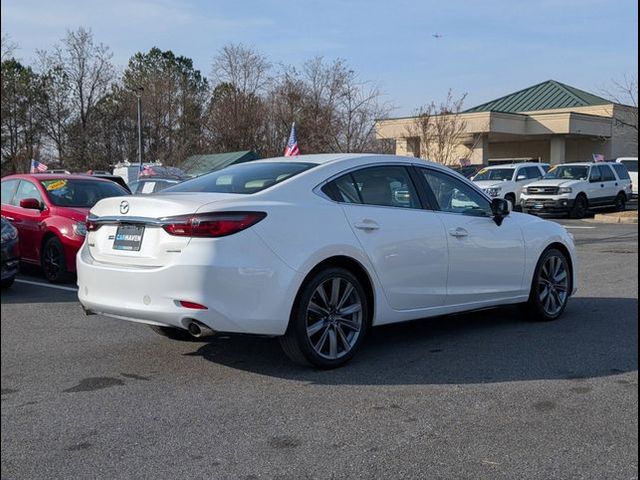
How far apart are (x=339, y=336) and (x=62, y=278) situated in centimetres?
564

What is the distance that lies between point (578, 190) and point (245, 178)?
21749 mm

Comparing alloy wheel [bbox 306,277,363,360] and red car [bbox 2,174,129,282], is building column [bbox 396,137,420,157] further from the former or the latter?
alloy wheel [bbox 306,277,363,360]

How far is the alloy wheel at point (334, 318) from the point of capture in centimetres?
541

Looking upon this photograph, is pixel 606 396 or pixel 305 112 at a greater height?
pixel 305 112

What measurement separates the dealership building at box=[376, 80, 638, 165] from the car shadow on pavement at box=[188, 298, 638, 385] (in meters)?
31.6

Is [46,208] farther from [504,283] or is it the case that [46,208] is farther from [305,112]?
[305,112]

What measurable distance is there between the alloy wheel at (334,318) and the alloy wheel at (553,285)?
2485mm

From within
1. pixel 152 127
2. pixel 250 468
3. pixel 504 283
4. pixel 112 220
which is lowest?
pixel 250 468

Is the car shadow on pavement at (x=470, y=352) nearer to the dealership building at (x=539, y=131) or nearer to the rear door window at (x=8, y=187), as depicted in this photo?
the rear door window at (x=8, y=187)

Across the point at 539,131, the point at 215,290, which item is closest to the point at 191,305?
the point at 215,290

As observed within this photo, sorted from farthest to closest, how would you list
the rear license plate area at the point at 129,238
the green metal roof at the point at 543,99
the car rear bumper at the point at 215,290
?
1. the green metal roof at the point at 543,99
2. the rear license plate area at the point at 129,238
3. the car rear bumper at the point at 215,290

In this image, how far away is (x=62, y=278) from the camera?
32.5 ft

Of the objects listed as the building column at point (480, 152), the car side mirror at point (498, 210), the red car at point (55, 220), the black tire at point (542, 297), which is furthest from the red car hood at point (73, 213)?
the building column at point (480, 152)

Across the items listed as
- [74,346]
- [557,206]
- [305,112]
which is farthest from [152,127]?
[74,346]
